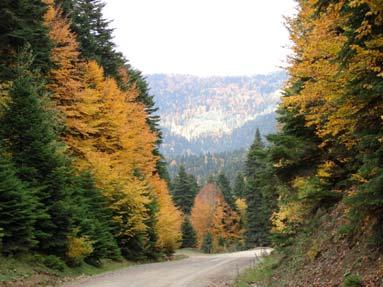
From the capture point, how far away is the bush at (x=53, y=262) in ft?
62.6

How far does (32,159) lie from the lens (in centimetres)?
1952

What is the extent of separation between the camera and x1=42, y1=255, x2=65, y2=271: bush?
1908cm

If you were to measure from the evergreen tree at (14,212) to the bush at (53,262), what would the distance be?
1516 mm

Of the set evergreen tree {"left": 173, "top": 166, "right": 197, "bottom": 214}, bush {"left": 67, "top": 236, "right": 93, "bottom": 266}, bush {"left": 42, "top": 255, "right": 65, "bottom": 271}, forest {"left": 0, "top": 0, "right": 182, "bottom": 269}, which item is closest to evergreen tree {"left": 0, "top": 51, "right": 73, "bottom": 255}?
forest {"left": 0, "top": 0, "right": 182, "bottom": 269}

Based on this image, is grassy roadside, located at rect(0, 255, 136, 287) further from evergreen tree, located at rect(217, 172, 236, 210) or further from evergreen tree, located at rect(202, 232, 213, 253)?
evergreen tree, located at rect(217, 172, 236, 210)

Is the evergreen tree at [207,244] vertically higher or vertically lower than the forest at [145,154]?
lower

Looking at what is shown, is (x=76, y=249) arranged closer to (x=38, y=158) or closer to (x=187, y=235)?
(x=38, y=158)

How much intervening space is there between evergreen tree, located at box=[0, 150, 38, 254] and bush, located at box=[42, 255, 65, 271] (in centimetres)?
152

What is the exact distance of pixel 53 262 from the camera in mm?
19266

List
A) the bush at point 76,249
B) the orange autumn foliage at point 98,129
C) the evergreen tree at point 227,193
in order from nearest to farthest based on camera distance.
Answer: the bush at point 76,249 → the orange autumn foliage at point 98,129 → the evergreen tree at point 227,193

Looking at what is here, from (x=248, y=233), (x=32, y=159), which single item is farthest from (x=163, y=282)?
(x=248, y=233)

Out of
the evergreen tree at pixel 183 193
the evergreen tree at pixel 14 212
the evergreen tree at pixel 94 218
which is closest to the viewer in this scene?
the evergreen tree at pixel 14 212

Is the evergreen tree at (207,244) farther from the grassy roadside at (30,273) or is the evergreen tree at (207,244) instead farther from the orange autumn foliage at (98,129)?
the grassy roadside at (30,273)

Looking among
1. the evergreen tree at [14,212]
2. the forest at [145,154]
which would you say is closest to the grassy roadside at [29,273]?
the forest at [145,154]
